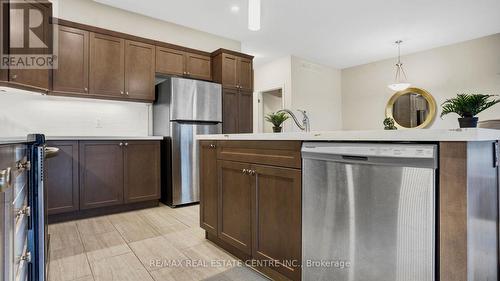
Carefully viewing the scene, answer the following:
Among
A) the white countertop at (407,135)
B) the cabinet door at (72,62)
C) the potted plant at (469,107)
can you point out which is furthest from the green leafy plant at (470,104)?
the cabinet door at (72,62)

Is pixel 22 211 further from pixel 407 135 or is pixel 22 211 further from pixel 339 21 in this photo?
pixel 339 21

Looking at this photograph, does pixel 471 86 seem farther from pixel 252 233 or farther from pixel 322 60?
pixel 252 233

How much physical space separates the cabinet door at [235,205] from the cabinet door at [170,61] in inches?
86.7

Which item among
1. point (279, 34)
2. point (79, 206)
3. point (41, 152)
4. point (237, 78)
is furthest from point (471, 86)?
point (79, 206)

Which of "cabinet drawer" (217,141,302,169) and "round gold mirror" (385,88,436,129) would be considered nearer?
"cabinet drawer" (217,141,302,169)

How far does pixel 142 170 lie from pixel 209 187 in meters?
1.50

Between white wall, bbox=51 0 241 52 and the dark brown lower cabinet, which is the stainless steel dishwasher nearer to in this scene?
the dark brown lower cabinet

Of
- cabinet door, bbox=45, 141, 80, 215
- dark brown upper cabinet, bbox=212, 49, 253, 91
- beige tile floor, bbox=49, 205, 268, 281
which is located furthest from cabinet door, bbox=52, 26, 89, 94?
dark brown upper cabinet, bbox=212, 49, 253, 91

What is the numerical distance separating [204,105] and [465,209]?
3.12 metres

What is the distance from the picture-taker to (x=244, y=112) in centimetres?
412

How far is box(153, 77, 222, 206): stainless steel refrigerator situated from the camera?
3277 millimetres

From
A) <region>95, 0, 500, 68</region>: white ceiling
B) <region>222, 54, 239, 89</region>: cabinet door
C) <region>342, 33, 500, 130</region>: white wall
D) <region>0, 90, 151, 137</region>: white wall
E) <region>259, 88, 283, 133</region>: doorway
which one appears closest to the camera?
<region>0, 90, 151, 137</region>: white wall

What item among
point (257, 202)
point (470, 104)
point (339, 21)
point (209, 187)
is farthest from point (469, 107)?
point (339, 21)

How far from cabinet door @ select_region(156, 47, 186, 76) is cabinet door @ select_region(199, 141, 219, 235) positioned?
187 cm
